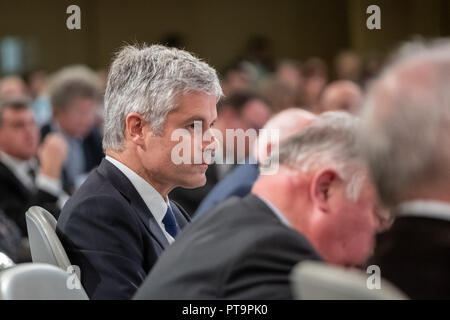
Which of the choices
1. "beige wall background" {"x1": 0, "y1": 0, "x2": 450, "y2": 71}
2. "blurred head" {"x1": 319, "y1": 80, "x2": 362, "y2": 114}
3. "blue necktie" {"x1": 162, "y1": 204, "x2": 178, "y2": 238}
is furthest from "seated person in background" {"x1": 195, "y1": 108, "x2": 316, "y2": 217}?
"beige wall background" {"x1": 0, "y1": 0, "x2": 450, "y2": 71}

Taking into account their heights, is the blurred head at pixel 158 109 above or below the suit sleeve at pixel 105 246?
above

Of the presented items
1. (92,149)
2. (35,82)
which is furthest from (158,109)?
(35,82)

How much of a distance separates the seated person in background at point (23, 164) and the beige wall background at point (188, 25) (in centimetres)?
661

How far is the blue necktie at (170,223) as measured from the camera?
7.58ft

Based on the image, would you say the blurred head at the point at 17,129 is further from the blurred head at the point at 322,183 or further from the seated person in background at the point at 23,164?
the blurred head at the point at 322,183

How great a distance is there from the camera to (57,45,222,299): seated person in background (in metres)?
2.11

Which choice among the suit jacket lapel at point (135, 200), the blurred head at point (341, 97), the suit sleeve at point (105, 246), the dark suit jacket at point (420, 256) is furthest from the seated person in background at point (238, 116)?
the dark suit jacket at point (420, 256)

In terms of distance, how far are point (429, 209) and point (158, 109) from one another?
1135 mm

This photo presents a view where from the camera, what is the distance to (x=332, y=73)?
1263cm

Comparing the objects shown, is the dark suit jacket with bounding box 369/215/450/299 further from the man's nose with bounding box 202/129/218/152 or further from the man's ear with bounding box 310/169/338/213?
the man's nose with bounding box 202/129/218/152

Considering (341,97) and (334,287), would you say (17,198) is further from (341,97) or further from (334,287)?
(334,287)

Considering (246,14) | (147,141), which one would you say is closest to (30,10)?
(246,14)

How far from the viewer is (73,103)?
5.79 metres

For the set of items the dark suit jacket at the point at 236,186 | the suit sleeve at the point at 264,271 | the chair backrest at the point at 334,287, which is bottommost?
the dark suit jacket at the point at 236,186
